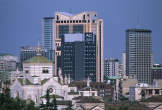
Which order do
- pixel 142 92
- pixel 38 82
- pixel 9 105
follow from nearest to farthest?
pixel 9 105 < pixel 38 82 < pixel 142 92

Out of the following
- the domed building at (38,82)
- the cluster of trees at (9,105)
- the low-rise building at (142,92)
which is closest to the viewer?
the cluster of trees at (9,105)

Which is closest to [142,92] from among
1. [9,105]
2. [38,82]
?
[38,82]

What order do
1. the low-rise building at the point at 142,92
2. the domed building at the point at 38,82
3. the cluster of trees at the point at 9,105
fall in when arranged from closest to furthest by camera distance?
the cluster of trees at the point at 9,105, the domed building at the point at 38,82, the low-rise building at the point at 142,92

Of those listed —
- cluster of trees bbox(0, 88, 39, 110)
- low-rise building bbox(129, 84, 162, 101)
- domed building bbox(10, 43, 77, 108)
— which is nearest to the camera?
cluster of trees bbox(0, 88, 39, 110)

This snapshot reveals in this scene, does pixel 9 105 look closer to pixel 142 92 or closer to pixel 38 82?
pixel 38 82

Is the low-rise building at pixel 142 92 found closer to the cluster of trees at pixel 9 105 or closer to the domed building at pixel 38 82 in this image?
the domed building at pixel 38 82

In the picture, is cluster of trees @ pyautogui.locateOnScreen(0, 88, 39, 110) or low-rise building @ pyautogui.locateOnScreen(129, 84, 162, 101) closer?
cluster of trees @ pyautogui.locateOnScreen(0, 88, 39, 110)

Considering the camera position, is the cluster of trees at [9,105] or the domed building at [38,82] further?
the domed building at [38,82]

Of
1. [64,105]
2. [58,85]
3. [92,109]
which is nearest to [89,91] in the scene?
[58,85]

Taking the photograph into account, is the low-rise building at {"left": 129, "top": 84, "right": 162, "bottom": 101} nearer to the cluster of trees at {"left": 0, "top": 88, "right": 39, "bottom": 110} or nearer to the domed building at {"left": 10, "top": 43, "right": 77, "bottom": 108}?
the domed building at {"left": 10, "top": 43, "right": 77, "bottom": 108}

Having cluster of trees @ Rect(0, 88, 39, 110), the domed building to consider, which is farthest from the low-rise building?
cluster of trees @ Rect(0, 88, 39, 110)

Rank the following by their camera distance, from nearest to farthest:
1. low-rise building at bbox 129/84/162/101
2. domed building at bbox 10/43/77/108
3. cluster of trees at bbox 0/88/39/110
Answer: cluster of trees at bbox 0/88/39/110 → domed building at bbox 10/43/77/108 → low-rise building at bbox 129/84/162/101

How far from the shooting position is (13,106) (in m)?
89.3

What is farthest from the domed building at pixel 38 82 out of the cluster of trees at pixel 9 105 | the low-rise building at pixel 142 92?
the cluster of trees at pixel 9 105
